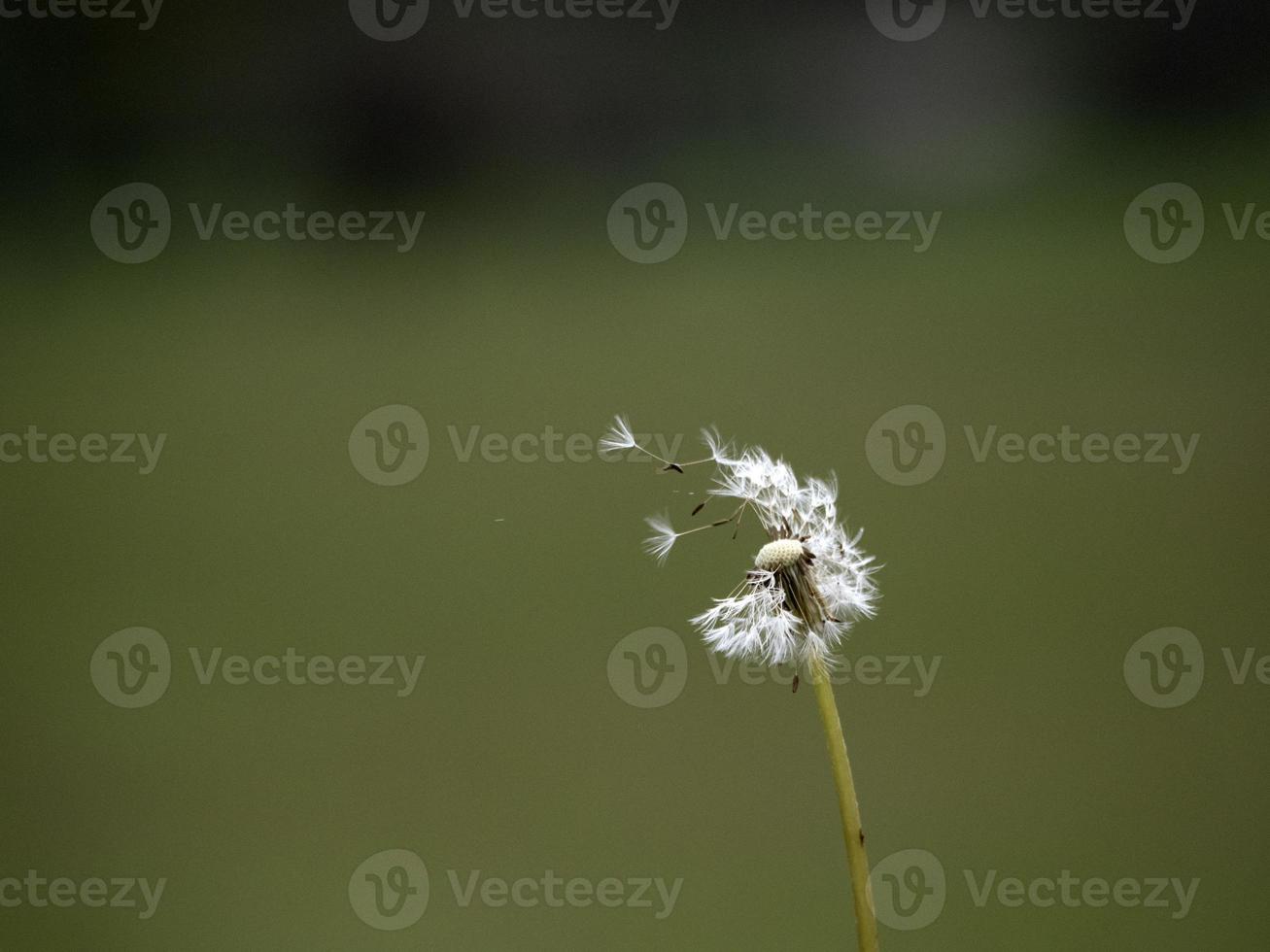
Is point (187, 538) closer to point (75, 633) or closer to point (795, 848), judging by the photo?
point (75, 633)

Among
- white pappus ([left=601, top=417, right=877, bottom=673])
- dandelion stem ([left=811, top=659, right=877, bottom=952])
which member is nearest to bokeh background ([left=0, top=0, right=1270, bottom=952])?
white pappus ([left=601, top=417, right=877, bottom=673])

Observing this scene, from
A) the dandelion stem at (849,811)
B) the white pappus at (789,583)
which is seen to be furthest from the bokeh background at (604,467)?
the dandelion stem at (849,811)

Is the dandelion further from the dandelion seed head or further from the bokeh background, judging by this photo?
the bokeh background

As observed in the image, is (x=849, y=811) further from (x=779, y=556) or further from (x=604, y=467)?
(x=604, y=467)

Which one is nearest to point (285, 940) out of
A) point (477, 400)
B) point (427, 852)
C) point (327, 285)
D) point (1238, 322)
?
point (427, 852)

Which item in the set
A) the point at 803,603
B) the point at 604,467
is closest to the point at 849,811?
the point at 803,603
